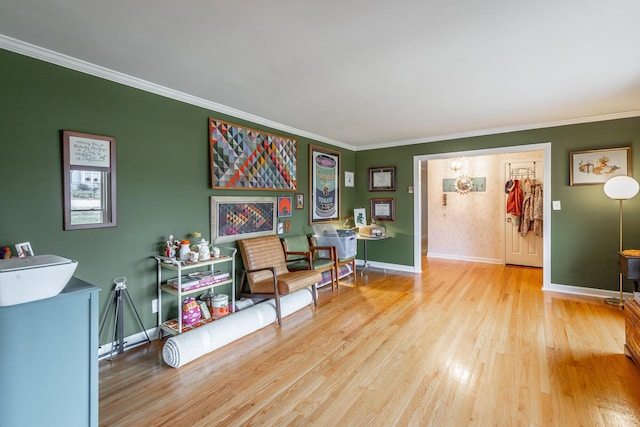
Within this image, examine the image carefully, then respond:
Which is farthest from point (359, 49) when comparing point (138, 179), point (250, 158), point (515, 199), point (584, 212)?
point (515, 199)

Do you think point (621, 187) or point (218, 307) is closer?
point (218, 307)

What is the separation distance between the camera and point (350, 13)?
5.81 ft

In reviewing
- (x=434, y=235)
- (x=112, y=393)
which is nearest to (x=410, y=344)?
(x=112, y=393)

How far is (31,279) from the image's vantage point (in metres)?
1.32

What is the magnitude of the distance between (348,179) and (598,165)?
3.63 metres

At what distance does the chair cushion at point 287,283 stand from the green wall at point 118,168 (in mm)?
484

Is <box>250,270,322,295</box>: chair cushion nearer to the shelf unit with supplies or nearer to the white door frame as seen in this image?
the shelf unit with supplies

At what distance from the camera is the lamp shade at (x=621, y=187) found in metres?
3.50

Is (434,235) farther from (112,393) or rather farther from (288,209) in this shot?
(112,393)

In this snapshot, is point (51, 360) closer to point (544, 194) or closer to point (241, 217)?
point (241, 217)

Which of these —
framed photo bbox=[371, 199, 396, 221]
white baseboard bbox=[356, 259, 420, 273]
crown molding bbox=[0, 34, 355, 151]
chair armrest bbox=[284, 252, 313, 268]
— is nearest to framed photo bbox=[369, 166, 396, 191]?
framed photo bbox=[371, 199, 396, 221]

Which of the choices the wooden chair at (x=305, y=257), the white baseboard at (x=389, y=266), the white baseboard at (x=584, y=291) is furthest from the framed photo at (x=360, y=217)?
Result: the white baseboard at (x=584, y=291)

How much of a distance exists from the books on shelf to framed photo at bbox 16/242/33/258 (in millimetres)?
1069

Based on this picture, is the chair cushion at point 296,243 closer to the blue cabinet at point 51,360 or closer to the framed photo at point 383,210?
the framed photo at point 383,210
